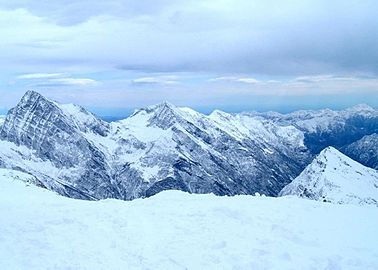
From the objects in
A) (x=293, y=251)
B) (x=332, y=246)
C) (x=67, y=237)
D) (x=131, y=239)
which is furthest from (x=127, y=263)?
(x=332, y=246)

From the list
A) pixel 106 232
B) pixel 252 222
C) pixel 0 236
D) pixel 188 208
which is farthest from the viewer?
pixel 188 208

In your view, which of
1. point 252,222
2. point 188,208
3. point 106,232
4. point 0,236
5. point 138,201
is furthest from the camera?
point 138,201

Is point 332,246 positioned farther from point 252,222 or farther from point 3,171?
point 3,171

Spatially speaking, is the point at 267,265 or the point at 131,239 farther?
the point at 131,239

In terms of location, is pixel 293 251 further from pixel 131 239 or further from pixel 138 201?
pixel 138 201

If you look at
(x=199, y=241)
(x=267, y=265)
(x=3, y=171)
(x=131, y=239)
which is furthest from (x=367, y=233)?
(x=3, y=171)

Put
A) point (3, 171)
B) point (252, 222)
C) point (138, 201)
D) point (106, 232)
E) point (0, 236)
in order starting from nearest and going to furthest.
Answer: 1. point (0, 236)
2. point (106, 232)
3. point (252, 222)
4. point (138, 201)
5. point (3, 171)
